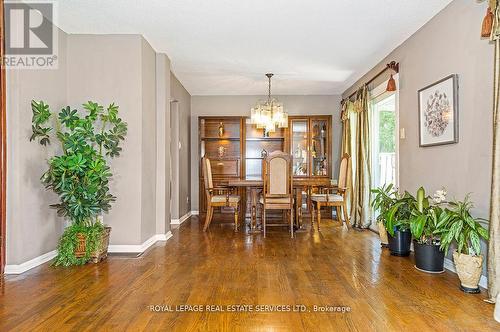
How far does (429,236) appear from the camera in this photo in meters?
3.05

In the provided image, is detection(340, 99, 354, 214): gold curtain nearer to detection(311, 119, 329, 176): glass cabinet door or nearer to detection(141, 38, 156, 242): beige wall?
detection(311, 119, 329, 176): glass cabinet door

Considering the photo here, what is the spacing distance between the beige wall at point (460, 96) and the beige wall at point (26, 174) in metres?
3.98

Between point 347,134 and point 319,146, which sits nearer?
point 347,134

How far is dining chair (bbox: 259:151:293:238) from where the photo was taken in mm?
4773

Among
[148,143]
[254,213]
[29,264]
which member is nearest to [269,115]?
[254,213]

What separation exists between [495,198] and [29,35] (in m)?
4.25

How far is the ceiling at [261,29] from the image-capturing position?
3.23 m

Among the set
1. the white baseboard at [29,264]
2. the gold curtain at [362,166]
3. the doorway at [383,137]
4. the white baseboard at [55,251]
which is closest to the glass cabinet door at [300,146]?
the gold curtain at [362,166]

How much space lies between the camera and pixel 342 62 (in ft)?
16.5

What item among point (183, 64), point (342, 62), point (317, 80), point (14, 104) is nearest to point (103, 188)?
point (14, 104)

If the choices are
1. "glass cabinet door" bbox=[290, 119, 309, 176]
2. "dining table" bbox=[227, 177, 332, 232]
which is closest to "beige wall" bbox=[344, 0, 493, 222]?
"dining table" bbox=[227, 177, 332, 232]

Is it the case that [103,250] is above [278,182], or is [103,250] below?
below

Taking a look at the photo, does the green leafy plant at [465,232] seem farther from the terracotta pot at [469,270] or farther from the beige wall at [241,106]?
the beige wall at [241,106]

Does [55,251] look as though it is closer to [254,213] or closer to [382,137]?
[254,213]
